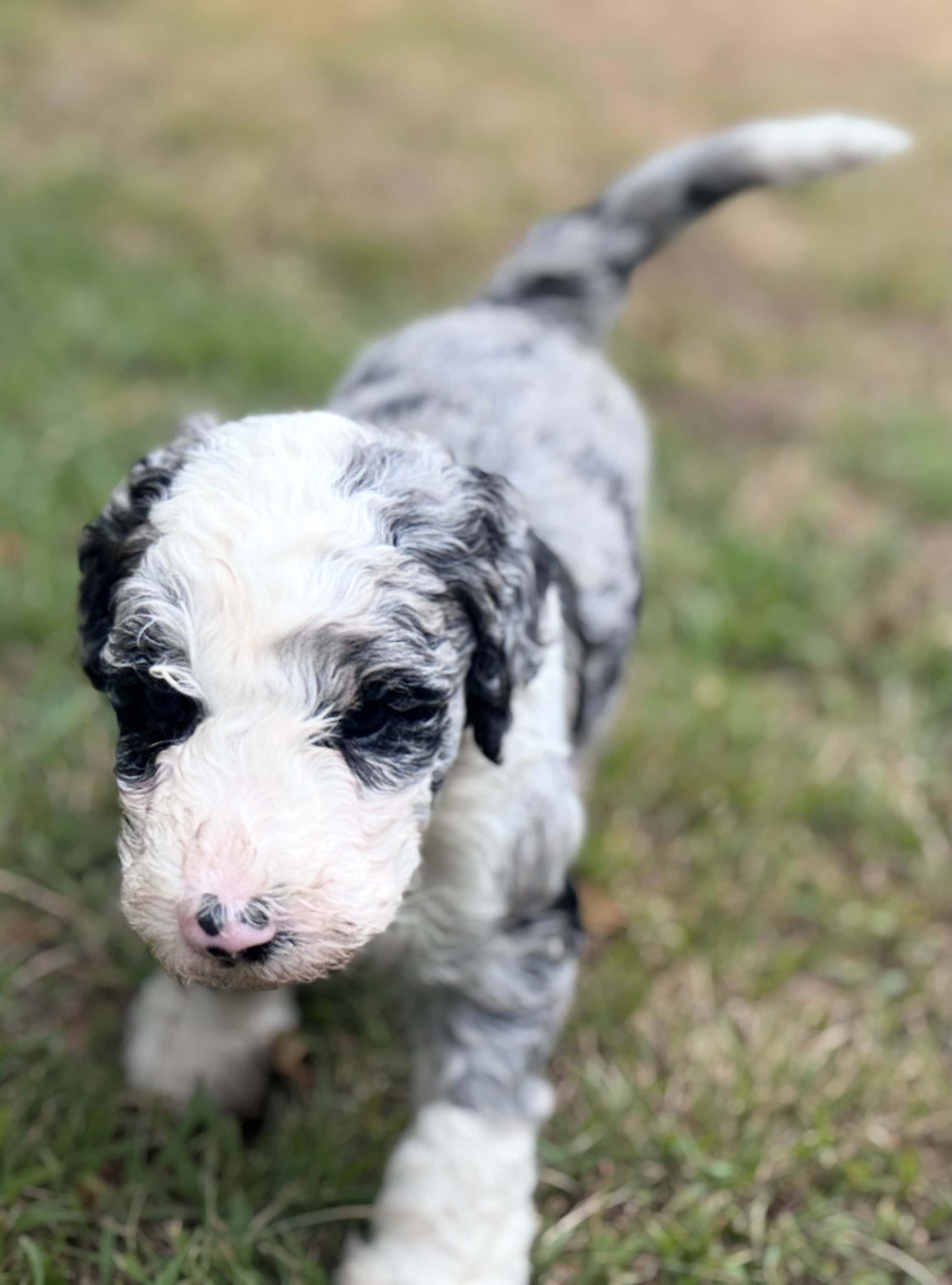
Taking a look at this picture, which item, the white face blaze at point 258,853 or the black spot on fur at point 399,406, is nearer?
the white face blaze at point 258,853

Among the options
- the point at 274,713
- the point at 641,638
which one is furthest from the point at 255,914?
the point at 641,638

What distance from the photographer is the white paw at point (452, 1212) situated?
2.58 meters

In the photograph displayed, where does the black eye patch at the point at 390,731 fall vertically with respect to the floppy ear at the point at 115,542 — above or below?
below

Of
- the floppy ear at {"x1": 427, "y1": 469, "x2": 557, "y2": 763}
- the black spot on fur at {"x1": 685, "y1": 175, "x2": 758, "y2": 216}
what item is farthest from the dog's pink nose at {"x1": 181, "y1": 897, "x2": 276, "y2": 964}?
the black spot on fur at {"x1": 685, "y1": 175, "x2": 758, "y2": 216}

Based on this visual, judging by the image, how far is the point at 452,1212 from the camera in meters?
2.60

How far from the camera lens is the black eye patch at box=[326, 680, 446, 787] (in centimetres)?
216

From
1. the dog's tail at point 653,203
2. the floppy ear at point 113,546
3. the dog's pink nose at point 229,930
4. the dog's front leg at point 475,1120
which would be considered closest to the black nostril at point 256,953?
the dog's pink nose at point 229,930

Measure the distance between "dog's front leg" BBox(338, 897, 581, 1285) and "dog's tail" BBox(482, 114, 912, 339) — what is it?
213 centimetres

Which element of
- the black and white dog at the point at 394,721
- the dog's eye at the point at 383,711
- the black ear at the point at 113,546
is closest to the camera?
the black and white dog at the point at 394,721

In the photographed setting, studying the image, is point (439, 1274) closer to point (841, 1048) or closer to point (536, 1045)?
point (536, 1045)

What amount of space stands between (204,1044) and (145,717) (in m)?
1.23

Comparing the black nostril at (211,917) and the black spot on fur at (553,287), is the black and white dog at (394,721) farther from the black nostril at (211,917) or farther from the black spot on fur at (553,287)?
the black spot on fur at (553,287)

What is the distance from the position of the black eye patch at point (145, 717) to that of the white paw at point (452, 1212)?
103cm

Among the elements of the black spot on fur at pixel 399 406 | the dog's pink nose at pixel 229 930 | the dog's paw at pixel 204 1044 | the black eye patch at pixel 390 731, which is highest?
the black spot on fur at pixel 399 406
